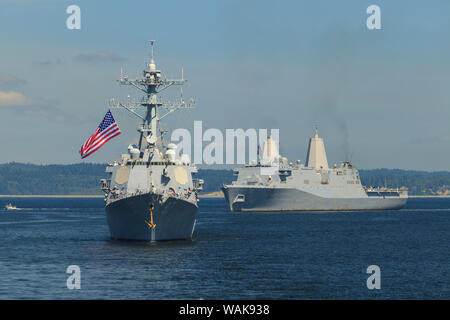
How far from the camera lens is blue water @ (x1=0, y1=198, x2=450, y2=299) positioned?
29.5 m

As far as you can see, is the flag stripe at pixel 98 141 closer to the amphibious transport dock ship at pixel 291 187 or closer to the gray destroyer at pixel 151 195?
the gray destroyer at pixel 151 195

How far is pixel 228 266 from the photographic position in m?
36.8

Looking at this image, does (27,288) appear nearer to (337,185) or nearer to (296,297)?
(296,297)

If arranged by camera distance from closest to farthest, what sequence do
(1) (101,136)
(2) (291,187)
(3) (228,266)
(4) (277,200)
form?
(3) (228,266)
(1) (101,136)
(4) (277,200)
(2) (291,187)

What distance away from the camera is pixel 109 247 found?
44.0 metres

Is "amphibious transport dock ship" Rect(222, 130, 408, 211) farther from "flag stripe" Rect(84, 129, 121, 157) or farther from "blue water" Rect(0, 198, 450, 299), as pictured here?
"flag stripe" Rect(84, 129, 121, 157)

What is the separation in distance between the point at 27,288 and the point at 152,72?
2372 centimetres

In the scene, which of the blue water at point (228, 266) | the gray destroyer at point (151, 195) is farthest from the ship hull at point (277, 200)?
the gray destroyer at point (151, 195)

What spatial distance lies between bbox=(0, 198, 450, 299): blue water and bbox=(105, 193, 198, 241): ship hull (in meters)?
0.88

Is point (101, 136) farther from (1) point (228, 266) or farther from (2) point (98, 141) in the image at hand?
(1) point (228, 266)

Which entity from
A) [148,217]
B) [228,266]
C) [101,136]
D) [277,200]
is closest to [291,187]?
[277,200]

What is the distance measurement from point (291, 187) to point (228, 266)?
65.4 meters

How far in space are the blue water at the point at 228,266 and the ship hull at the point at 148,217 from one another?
88 centimetres
